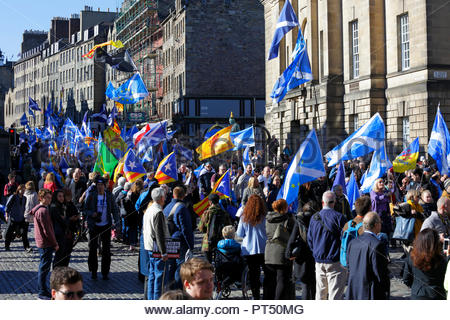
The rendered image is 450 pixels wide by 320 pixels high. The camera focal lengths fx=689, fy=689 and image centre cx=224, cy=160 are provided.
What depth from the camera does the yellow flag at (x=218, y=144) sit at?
20.7 meters

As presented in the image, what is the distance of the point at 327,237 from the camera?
8.67 meters

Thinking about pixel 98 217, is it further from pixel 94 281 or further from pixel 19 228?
pixel 19 228

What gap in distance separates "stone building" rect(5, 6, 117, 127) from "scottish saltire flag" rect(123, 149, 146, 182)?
83139 millimetres

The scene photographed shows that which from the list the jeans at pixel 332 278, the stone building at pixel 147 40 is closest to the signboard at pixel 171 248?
the jeans at pixel 332 278

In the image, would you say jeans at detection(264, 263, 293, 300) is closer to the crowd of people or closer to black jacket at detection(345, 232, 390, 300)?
the crowd of people

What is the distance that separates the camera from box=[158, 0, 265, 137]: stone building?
209ft

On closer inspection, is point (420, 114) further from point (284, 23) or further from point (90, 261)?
point (90, 261)

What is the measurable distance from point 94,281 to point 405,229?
17.8ft

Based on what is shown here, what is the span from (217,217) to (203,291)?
21.1 ft

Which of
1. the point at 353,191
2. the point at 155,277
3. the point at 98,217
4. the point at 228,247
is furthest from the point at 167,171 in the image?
the point at 155,277

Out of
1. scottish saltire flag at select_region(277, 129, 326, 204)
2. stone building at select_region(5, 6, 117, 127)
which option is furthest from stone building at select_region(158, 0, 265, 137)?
scottish saltire flag at select_region(277, 129, 326, 204)

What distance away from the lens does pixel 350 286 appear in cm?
734

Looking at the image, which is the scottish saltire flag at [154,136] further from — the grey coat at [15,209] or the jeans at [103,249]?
the jeans at [103,249]
